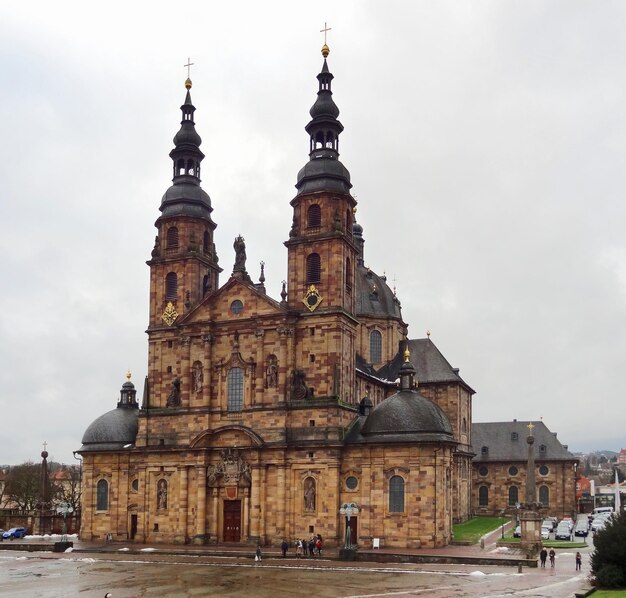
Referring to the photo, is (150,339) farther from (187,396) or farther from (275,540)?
(275,540)

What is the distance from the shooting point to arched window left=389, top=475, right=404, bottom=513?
56500mm

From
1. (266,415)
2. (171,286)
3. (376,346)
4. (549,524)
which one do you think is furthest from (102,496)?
(549,524)

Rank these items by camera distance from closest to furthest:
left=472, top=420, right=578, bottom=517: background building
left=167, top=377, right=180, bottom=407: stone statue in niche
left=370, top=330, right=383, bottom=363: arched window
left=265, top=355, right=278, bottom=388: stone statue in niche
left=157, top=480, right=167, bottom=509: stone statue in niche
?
left=265, top=355, right=278, bottom=388: stone statue in niche → left=157, top=480, right=167, bottom=509: stone statue in niche → left=167, top=377, right=180, bottom=407: stone statue in niche → left=370, top=330, right=383, bottom=363: arched window → left=472, top=420, right=578, bottom=517: background building

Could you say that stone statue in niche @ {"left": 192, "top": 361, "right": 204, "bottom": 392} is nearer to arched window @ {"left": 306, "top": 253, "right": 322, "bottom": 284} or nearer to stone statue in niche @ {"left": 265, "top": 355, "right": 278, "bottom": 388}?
stone statue in niche @ {"left": 265, "top": 355, "right": 278, "bottom": 388}

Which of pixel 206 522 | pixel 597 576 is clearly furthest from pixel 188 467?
pixel 597 576

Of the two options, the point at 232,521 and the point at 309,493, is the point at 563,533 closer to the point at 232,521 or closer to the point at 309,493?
the point at 309,493

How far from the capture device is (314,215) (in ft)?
206

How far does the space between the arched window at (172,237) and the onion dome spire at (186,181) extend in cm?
125

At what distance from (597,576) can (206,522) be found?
107 feet

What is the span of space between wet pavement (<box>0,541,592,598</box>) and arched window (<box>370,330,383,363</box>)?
2776 cm

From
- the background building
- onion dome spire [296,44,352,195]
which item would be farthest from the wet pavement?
the background building

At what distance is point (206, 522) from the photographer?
200 feet

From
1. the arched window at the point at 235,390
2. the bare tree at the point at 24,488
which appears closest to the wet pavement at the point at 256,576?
the arched window at the point at 235,390

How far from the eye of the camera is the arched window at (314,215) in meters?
62.4
